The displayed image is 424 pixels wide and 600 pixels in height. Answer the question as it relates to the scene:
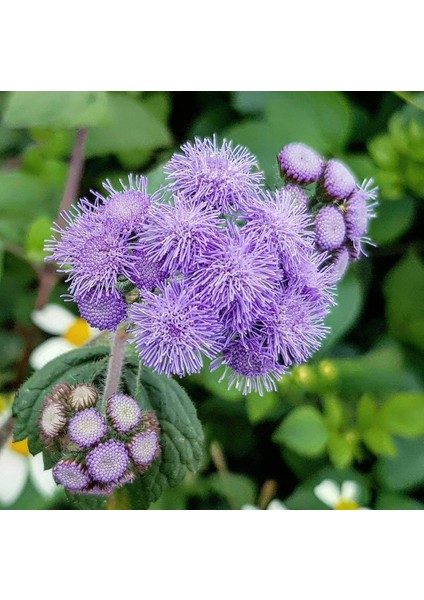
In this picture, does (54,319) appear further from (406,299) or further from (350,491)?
(406,299)

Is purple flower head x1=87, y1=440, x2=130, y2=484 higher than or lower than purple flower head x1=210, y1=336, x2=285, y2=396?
lower

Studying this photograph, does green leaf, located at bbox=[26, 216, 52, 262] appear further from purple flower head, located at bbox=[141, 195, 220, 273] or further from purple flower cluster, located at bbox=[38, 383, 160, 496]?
purple flower head, located at bbox=[141, 195, 220, 273]

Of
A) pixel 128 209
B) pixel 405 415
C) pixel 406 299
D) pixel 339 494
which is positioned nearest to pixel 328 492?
pixel 339 494

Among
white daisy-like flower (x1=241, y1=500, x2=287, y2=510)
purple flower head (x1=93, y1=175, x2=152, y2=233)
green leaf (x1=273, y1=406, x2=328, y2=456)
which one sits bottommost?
white daisy-like flower (x1=241, y1=500, x2=287, y2=510)

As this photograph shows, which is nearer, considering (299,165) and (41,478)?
(299,165)

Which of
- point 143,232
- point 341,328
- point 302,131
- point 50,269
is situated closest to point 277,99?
point 302,131

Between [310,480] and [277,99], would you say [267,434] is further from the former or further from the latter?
[277,99]

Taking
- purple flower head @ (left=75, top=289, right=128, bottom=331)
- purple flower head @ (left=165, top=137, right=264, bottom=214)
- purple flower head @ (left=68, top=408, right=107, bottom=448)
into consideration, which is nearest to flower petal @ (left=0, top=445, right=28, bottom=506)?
purple flower head @ (left=68, top=408, right=107, bottom=448)
